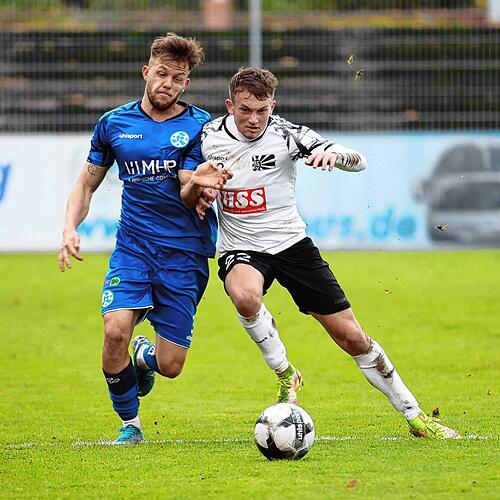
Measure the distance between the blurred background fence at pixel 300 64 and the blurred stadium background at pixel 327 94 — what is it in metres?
0.02

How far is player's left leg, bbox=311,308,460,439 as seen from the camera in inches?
285

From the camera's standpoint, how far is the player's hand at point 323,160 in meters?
6.83

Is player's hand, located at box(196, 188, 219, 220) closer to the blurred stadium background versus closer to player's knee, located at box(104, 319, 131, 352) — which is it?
player's knee, located at box(104, 319, 131, 352)

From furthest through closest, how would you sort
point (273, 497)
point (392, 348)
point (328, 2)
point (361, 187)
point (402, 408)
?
point (328, 2)
point (361, 187)
point (392, 348)
point (402, 408)
point (273, 497)

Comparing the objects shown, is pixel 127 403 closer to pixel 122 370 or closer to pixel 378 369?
pixel 122 370

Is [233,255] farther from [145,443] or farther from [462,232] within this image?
[462,232]

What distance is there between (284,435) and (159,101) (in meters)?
2.24

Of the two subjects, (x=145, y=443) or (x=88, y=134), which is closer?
(x=145, y=443)

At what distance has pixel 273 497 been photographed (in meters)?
5.64

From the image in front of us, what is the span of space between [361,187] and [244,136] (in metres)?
12.7

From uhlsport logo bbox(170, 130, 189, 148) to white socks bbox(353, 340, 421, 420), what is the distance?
1656 millimetres

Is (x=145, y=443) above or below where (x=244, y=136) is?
below

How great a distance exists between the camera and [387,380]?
7.33 metres

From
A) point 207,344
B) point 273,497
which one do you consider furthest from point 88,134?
point 273,497
